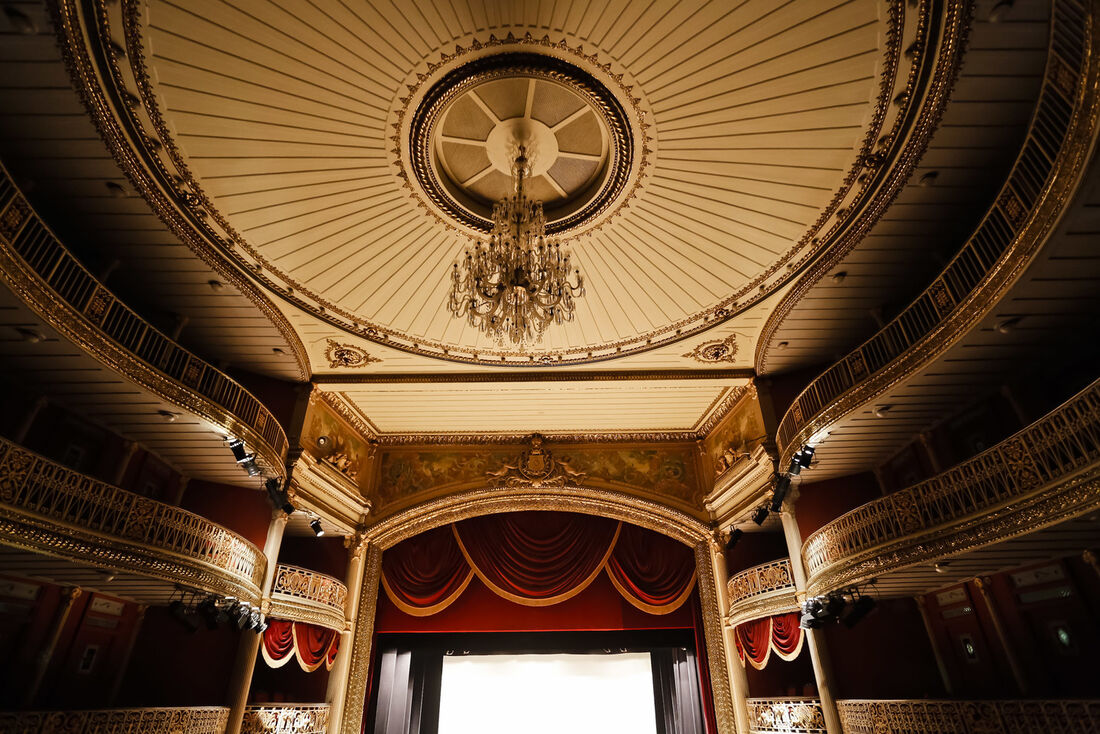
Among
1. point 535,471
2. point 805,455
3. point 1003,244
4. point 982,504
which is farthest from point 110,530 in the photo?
point 1003,244

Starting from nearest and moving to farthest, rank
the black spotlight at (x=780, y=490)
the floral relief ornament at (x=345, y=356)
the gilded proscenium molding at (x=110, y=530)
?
the gilded proscenium molding at (x=110, y=530)
the black spotlight at (x=780, y=490)
the floral relief ornament at (x=345, y=356)

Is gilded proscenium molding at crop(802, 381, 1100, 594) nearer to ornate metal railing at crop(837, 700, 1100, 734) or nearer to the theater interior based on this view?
the theater interior

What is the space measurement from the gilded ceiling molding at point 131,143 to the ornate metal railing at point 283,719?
20.9 ft

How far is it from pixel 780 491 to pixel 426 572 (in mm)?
7574

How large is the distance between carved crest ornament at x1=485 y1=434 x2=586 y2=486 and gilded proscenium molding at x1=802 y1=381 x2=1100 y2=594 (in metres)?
5.73

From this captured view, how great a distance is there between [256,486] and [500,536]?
17.1 ft

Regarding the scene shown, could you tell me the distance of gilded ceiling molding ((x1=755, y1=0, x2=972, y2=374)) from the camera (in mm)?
5156

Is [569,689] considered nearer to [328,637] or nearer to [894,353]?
[328,637]

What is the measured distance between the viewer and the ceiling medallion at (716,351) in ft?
33.2

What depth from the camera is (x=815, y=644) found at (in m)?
8.68

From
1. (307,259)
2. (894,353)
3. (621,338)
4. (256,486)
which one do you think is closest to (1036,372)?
(894,353)

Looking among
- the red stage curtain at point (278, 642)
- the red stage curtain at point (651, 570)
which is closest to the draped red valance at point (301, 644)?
the red stage curtain at point (278, 642)

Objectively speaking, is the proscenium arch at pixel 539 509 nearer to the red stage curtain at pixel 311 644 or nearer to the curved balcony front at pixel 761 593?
the red stage curtain at pixel 311 644

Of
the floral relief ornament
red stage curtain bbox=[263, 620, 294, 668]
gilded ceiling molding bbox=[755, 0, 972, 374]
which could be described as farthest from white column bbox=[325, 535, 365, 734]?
gilded ceiling molding bbox=[755, 0, 972, 374]
